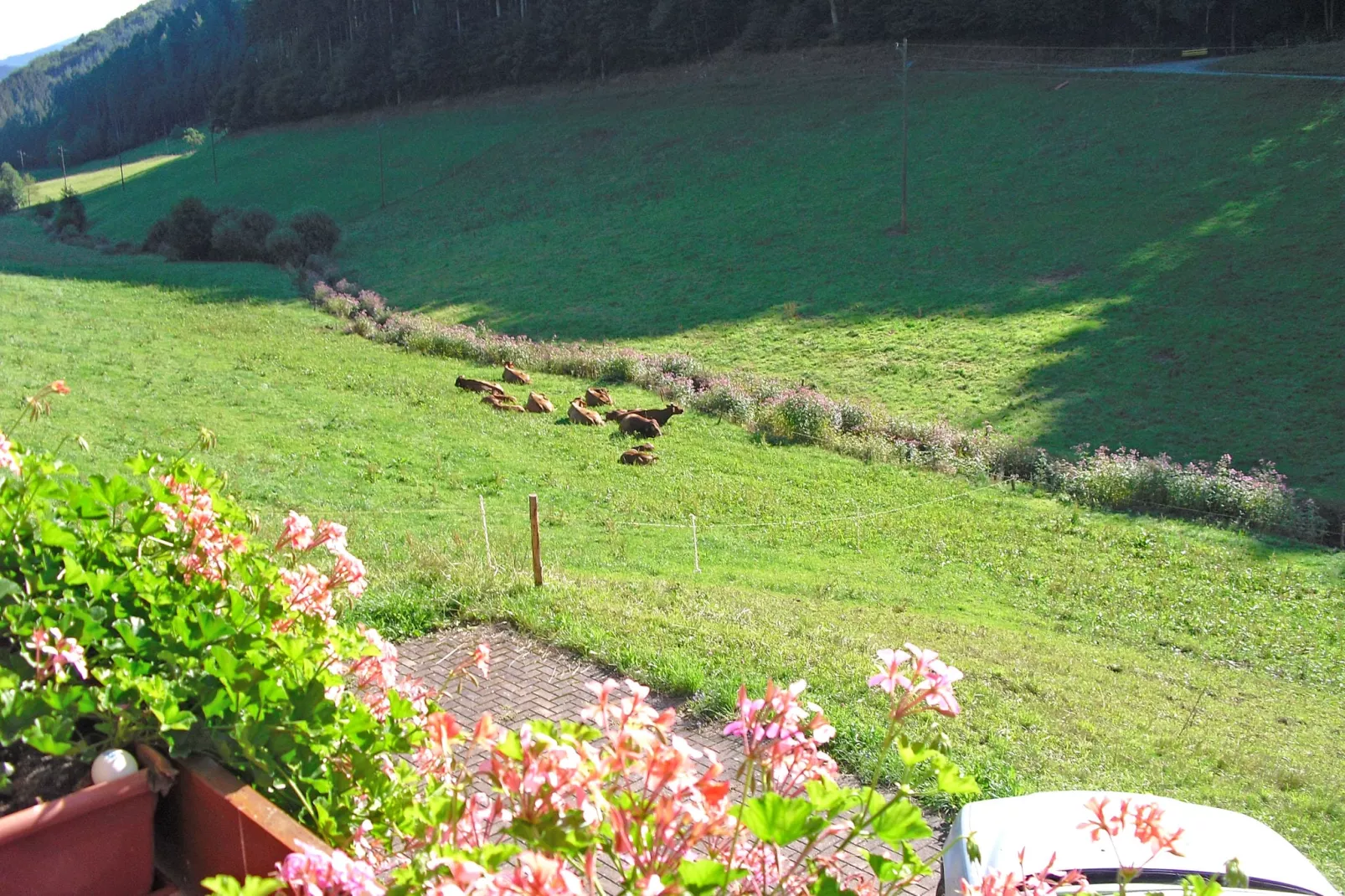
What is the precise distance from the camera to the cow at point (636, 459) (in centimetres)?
2017

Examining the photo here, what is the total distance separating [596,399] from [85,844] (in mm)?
22360

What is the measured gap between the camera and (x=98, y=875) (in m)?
2.17

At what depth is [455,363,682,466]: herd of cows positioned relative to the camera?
2234cm

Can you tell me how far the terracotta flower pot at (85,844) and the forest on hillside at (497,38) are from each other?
55826mm

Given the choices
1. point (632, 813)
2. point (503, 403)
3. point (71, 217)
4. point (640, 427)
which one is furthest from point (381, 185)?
point (632, 813)

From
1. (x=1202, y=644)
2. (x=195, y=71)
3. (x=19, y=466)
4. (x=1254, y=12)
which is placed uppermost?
(x=195, y=71)

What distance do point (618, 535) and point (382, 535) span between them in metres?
3.50

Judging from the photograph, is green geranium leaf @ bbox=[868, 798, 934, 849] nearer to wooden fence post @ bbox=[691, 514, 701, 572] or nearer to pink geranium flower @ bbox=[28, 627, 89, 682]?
pink geranium flower @ bbox=[28, 627, 89, 682]

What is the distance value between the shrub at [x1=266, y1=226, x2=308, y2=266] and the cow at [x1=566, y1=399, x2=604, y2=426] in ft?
98.2

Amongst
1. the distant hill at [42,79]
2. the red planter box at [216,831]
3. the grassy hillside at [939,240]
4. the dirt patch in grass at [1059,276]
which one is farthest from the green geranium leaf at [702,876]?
the distant hill at [42,79]

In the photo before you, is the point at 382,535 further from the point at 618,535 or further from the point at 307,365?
the point at 307,365

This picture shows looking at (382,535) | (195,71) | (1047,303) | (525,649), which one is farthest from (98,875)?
(195,71)

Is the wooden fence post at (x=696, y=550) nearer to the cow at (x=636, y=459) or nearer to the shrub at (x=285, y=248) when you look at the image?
the cow at (x=636, y=459)

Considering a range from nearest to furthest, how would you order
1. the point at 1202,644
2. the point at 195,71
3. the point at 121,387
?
the point at 1202,644 < the point at 121,387 < the point at 195,71
